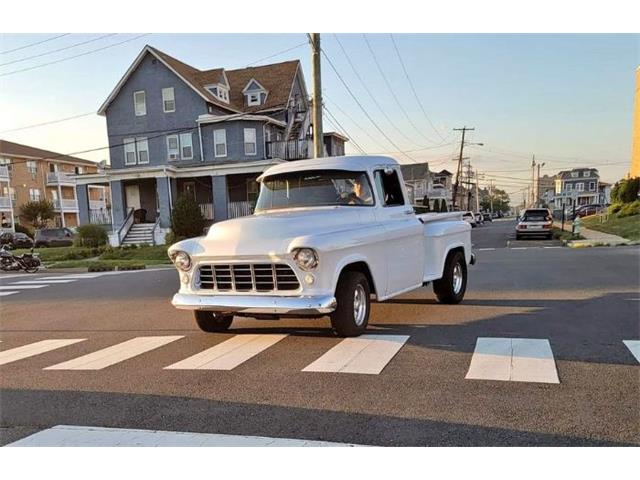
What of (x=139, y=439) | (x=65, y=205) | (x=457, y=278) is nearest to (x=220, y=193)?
(x=457, y=278)

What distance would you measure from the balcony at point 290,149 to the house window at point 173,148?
225 inches

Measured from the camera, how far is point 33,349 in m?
6.88

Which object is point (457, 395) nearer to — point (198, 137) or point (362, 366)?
point (362, 366)

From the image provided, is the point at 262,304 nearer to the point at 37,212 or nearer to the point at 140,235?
the point at 140,235

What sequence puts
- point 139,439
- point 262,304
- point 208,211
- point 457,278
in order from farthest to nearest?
point 208,211, point 457,278, point 262,304, point 139,439

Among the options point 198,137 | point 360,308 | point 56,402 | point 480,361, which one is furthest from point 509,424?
point 198,137

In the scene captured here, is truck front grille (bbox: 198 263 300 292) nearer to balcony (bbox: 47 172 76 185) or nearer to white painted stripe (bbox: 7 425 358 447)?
white painted stripe (bbox: 7 425 358 447)

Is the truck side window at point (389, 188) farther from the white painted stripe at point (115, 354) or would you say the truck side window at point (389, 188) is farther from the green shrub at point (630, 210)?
the green shrub at point (630, 210)

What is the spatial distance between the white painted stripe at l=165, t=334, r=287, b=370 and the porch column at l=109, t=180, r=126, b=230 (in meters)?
27.0

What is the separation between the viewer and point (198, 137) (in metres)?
31.6

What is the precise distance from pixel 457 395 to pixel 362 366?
1.13 m

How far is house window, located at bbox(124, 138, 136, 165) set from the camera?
107 feet

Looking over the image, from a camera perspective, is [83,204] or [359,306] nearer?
[359,306]

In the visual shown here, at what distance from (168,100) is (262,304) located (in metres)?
29.1
